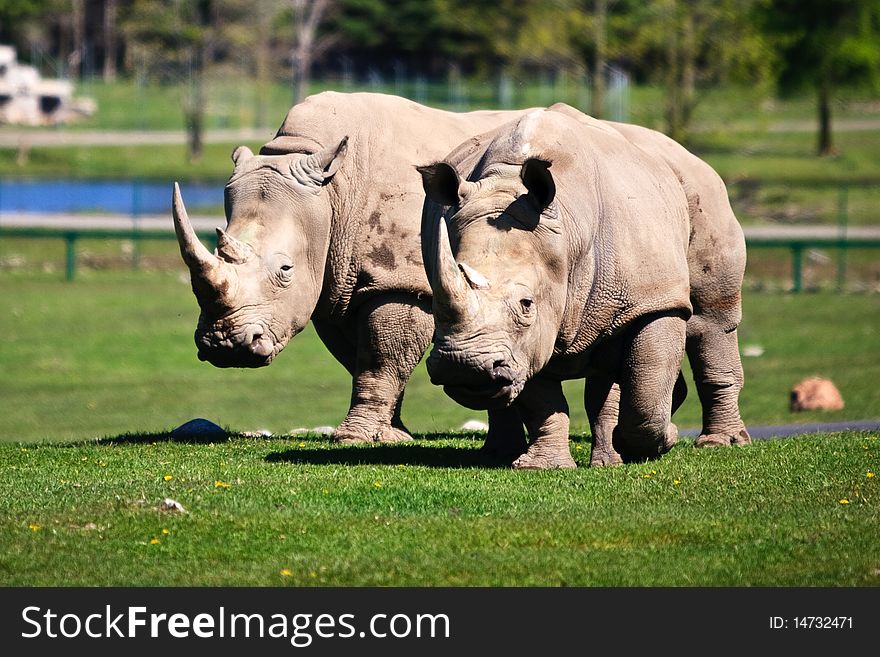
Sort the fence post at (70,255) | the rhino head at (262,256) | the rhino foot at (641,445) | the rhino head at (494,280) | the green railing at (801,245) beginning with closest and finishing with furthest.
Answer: the rhino head at (494,280) → the rhino foot at (641,445) → the rhino head at (262,256) → the green railing at (801,245) → the fence post at (70,255)

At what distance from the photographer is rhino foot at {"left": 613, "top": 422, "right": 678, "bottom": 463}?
404 inches

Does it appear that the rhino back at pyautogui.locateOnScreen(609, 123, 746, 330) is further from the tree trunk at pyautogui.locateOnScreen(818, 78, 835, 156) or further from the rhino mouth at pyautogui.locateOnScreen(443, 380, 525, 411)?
the tree trunk at pyautogui.locateOnScreen(818, 78, 835, 156)

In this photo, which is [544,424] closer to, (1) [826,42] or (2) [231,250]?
(2) [231,250]

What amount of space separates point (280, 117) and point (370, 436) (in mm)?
43920

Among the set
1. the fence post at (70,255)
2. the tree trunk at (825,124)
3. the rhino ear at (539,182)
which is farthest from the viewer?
the tree trunk at (825,124)

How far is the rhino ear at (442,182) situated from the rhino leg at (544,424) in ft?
4.45

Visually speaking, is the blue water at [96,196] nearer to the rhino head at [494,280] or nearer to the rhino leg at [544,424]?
the rhino leg at [544,424]

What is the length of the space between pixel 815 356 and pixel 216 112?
38620 millimetres

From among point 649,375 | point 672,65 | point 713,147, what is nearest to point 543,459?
point 649,375

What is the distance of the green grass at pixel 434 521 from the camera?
7.59 meters

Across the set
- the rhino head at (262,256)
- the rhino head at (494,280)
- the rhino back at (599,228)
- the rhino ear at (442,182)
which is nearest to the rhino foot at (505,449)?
the rhino back at (599,228)

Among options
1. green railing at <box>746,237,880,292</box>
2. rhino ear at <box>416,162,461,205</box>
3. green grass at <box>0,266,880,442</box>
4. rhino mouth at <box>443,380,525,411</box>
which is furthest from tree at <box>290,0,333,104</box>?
rhino mouth at <box>443,380,525,411</box>

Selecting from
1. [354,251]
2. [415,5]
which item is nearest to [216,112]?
[415,5]
